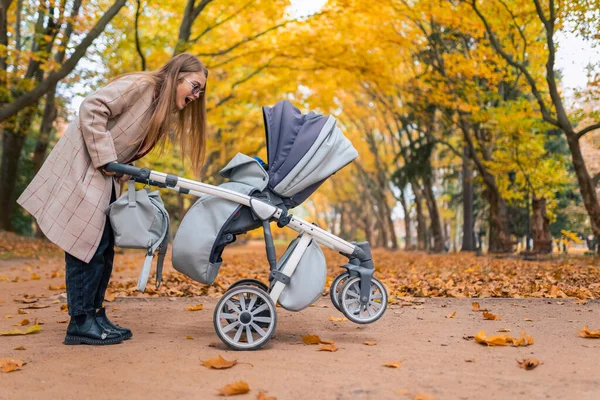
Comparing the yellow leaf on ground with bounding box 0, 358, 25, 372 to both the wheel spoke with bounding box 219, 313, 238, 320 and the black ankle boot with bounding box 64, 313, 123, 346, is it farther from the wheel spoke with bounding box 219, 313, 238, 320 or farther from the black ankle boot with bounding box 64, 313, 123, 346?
the wheel spoke with bounding box 219, 313, 238, 320

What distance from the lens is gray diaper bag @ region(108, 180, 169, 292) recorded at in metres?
3.69

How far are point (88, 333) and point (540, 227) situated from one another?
11650 millimetres

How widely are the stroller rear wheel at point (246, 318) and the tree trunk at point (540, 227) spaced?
10787mm

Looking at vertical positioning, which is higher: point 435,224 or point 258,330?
point 435,224

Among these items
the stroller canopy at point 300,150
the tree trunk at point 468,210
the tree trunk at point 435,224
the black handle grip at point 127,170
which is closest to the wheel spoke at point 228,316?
the stroller canopy at point 300,150

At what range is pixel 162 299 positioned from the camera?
5.99 metres

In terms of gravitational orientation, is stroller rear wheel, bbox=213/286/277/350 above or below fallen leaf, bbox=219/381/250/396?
above

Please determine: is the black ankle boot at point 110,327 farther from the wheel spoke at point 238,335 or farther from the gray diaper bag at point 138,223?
the wheel spoke at point 238,335

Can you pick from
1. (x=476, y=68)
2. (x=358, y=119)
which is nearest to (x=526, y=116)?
(x=476, y=68)

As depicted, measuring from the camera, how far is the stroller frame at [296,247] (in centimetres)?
376

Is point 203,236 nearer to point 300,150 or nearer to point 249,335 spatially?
point 249,335

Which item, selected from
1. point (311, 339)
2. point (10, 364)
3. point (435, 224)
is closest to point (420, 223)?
point (435, 224)

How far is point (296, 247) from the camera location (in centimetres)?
393

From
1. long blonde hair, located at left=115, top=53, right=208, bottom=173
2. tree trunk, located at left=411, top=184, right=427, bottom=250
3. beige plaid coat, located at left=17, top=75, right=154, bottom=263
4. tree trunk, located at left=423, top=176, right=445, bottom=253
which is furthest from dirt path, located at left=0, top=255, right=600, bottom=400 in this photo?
tree trunk, located at left=411, top=184, right=427, bottom=250
